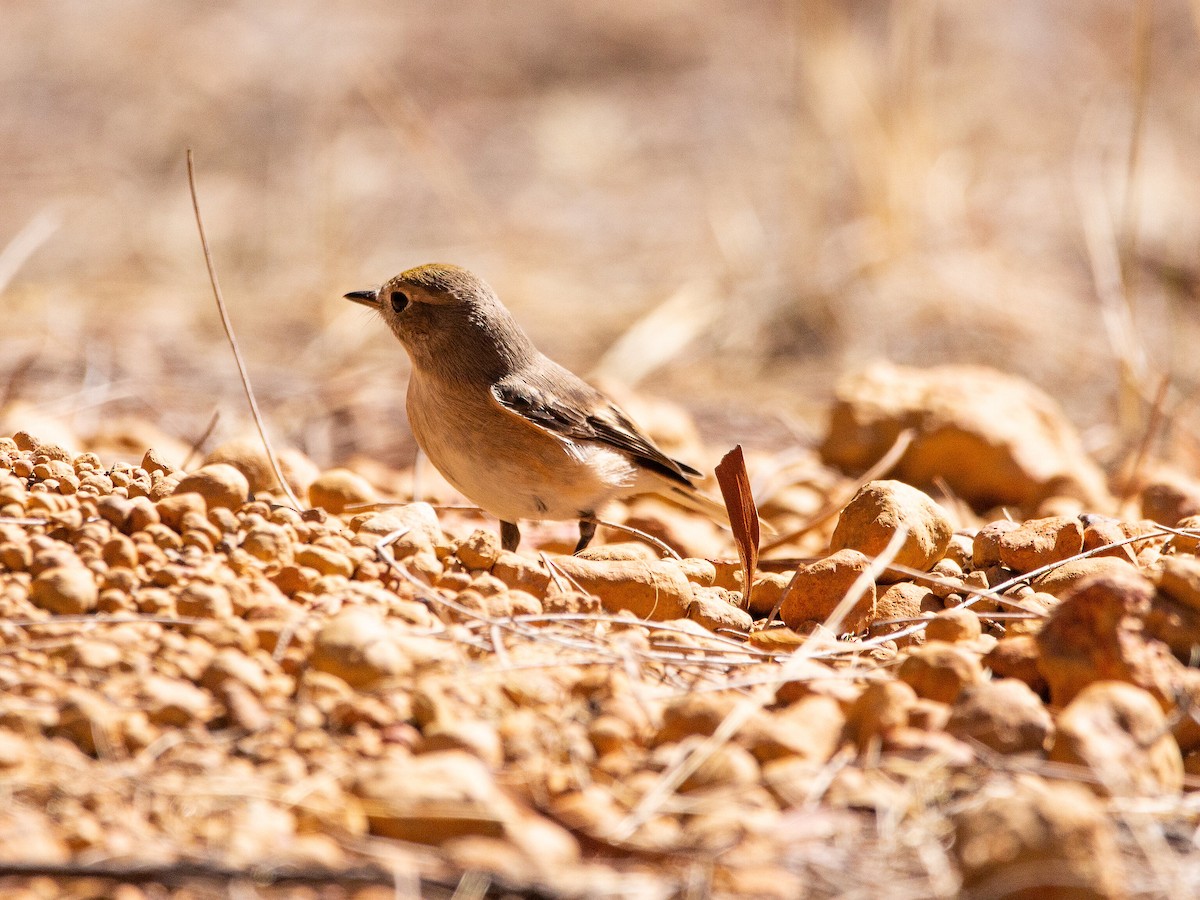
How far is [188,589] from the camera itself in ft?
8.46

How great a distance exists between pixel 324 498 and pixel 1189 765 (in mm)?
2642

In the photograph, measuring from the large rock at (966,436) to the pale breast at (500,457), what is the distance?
5.39ft

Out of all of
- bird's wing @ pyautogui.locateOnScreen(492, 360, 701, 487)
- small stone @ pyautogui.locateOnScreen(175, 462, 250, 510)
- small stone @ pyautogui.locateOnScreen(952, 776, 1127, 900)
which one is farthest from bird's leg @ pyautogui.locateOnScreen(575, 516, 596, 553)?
small stone @ pyautogui.locateOnScreen(952, 776, 1127, 900)

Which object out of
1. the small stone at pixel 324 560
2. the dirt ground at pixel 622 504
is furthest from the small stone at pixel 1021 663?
the small stone at pixel 324 560

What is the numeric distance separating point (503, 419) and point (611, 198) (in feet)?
26.9

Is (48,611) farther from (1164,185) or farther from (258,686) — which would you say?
(1164,185)

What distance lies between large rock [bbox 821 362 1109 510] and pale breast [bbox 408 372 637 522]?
1643 mm

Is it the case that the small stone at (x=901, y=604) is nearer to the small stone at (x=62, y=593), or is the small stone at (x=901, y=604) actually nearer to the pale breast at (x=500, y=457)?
the pale breast at (x=500, y=457)

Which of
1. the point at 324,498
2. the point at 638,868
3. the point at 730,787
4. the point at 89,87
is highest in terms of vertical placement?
the point at 89,87

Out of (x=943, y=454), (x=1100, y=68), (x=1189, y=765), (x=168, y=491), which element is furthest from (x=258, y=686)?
(x=1100, y=68)

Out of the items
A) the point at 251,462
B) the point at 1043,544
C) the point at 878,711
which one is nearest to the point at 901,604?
the point at 1043,544

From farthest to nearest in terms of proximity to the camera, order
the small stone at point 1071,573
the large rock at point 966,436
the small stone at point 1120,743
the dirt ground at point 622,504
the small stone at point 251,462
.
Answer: the large rock at point 966,436 < the small stone at point 251,462 < the small stone at point 1071,573 < the small stone at point 1120,743 < the dirt ground at point 622,504

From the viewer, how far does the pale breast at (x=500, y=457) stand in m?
4.27

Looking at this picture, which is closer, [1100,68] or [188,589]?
[188,589]
